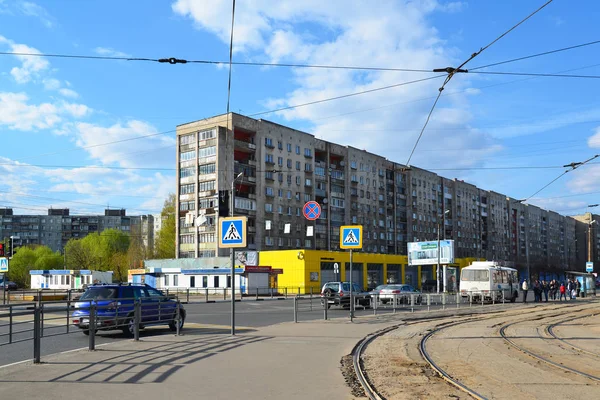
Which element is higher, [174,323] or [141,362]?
[141,362]

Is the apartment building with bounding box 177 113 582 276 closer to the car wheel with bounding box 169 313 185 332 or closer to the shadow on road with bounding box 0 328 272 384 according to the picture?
the car wheel with bounding box 169 313 185 332

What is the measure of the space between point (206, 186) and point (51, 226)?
10653 cm

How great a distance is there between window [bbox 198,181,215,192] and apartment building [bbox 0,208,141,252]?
97.7 m

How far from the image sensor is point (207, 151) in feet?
246

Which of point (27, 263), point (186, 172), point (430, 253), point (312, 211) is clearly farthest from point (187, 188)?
point (27, 263)

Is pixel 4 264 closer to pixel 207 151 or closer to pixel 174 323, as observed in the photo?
pixel 174 323

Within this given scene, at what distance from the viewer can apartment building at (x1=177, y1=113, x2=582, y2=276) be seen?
7462 cm

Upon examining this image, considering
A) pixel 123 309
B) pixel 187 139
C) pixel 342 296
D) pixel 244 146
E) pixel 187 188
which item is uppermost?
pixel 187 139

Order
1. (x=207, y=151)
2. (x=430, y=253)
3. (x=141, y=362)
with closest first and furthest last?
(x=141, y=362)
(x=430, y=253)
(x=207, y=151)

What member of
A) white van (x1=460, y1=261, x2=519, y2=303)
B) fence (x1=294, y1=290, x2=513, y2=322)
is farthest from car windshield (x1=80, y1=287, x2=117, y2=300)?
white van (x1=460, y1=261, x2=519, y2=303)

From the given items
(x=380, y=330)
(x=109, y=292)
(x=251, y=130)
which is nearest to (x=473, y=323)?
(x=380, y=330)

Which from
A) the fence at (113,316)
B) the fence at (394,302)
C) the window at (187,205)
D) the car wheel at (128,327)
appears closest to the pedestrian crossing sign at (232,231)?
the fence at (113,316)

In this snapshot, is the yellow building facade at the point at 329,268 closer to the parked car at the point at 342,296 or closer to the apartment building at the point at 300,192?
the apartment building at the point at 300,192

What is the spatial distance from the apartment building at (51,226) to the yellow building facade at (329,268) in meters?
107
